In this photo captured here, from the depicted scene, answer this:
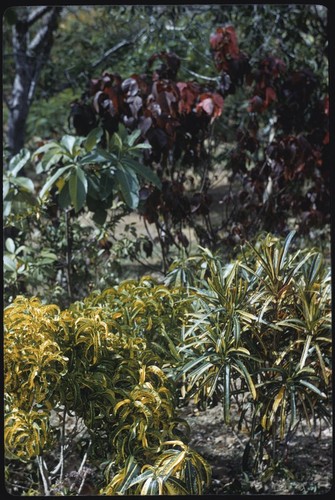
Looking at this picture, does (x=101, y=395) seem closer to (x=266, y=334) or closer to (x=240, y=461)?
(x=266, y=334)

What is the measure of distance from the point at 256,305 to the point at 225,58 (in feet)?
7.55

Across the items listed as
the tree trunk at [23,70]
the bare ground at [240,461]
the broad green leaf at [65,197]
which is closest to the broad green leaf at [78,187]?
the broad green leaf at [65,197]

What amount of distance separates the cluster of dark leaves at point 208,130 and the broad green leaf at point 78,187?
58 cm

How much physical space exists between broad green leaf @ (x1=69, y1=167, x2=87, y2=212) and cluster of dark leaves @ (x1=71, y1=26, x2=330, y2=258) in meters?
0.58

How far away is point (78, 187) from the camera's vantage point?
3727 mm

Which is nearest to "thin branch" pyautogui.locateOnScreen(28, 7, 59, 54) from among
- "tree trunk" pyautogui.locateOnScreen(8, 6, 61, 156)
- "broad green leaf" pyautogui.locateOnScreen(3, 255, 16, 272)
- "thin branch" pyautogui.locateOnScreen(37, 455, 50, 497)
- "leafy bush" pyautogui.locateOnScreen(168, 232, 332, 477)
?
"tree trunk" pyautogui.locateOnScreen(8, 6, 61, 156)

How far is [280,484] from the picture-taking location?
317 cm

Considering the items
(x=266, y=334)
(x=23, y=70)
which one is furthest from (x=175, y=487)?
(x=23, y=70)

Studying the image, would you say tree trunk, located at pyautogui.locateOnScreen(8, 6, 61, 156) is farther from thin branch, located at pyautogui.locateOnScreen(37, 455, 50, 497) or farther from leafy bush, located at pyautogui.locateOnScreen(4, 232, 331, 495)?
thin branch, located at pyautogui.locateOnScreen(37, 455, 50, 497)

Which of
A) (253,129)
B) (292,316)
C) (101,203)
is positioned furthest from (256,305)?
(253,129)

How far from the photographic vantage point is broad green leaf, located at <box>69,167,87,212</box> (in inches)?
146

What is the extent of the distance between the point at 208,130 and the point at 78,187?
1.39 metres

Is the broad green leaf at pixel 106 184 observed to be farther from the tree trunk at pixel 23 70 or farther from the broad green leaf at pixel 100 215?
the tree trunk at pixel 23 70

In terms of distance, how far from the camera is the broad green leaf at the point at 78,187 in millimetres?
3707
